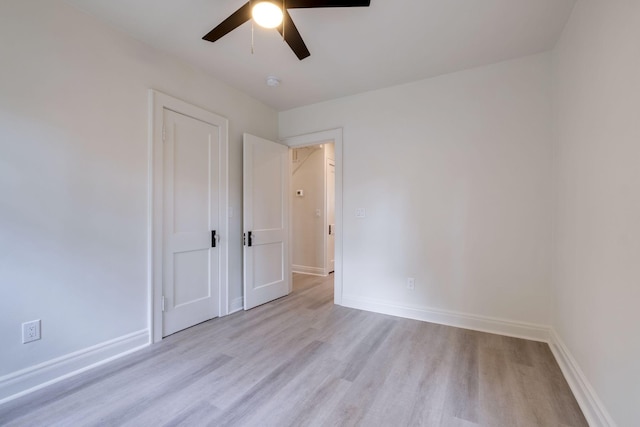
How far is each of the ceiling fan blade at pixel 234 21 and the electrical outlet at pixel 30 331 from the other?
226 cm

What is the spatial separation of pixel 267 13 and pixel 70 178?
69.7 inches

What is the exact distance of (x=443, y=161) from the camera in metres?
2.86

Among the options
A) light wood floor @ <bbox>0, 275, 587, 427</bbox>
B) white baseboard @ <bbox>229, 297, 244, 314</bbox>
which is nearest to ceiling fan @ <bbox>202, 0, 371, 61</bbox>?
light wood floor @ <bbox>0, 275, 587, 427</bbox>

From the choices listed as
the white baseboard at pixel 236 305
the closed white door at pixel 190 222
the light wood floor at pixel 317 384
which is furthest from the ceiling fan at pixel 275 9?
the white baseboard at pixel 236 305

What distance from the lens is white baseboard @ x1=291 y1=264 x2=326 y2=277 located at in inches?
199

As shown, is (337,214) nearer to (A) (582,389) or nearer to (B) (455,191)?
(B) (455,191)

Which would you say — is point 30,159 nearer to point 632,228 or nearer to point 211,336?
point 211,336

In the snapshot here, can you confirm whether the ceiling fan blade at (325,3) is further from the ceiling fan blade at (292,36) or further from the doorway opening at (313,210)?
the doorway opening at (313,210)

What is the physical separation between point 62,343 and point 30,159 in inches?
50.1

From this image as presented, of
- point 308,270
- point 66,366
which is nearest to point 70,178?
point 66,366

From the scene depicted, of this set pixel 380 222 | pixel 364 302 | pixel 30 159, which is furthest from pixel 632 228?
pixel 30 159

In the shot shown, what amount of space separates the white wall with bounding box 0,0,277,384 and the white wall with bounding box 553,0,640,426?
3.14 m

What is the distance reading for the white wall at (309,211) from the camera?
5.07 metres

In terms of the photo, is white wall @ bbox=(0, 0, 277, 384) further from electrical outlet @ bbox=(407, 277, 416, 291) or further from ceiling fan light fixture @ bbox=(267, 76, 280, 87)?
electrical outlet @ bbox=(407, 277, 416, 291)
